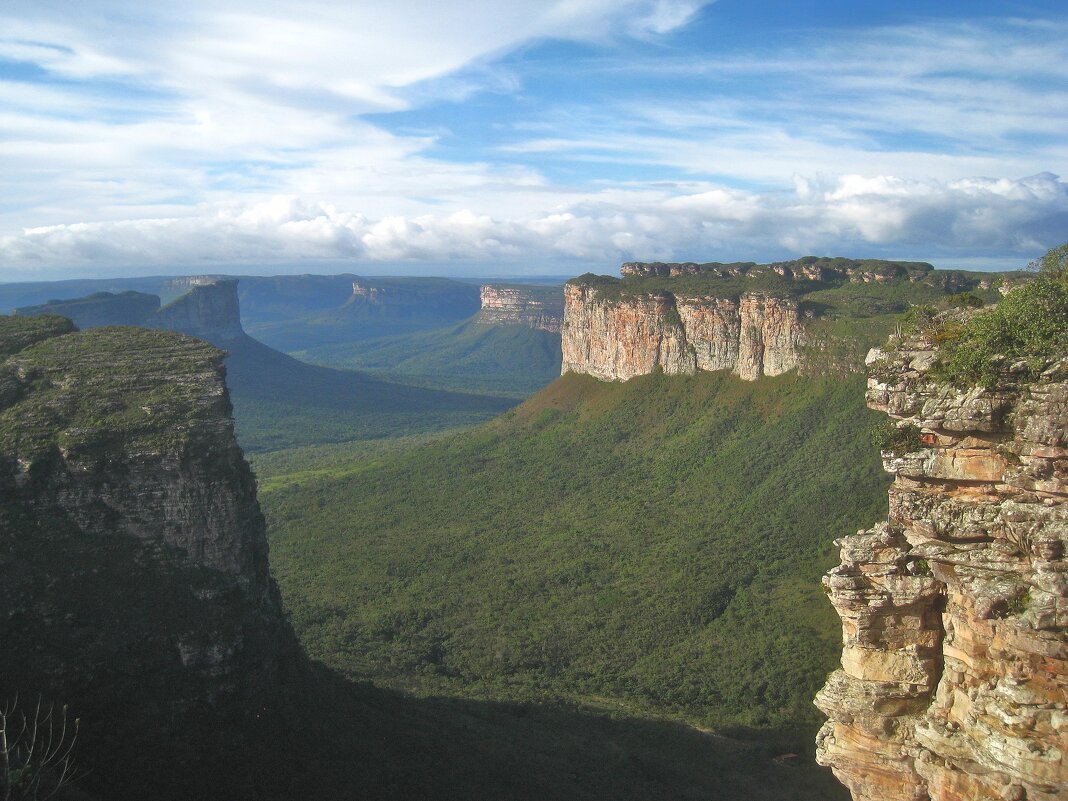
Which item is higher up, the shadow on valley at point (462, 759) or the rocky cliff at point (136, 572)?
the rocky cliff at point (136, 572)

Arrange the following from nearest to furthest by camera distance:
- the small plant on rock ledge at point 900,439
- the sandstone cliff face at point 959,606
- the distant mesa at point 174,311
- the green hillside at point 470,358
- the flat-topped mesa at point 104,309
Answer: the sandstone cliff face at point 959,606, the small plant on rock ledge at point 900,439, the flat-topped mesa at point 104,309, the distant mesa at point 174,311, the green hillside at point 470,358

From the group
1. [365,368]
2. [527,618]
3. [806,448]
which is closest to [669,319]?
[806,448]

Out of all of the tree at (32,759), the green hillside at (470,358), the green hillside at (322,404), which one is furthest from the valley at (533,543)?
the green hillside at (470,358)

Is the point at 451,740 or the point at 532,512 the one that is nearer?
the point at 451,740

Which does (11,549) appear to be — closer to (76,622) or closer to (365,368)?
(76,622)

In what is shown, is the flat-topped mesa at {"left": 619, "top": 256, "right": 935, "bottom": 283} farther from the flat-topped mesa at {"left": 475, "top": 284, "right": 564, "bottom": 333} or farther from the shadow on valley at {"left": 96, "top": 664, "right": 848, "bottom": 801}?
the flat-topped mesa at {"left": 475, "top": 284, "right": 564, "bottom": 333}

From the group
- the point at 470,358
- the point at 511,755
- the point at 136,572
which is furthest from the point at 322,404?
the point at 136,572

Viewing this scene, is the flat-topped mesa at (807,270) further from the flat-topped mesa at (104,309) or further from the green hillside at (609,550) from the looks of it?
the flat-topped mesa at (104,309)
